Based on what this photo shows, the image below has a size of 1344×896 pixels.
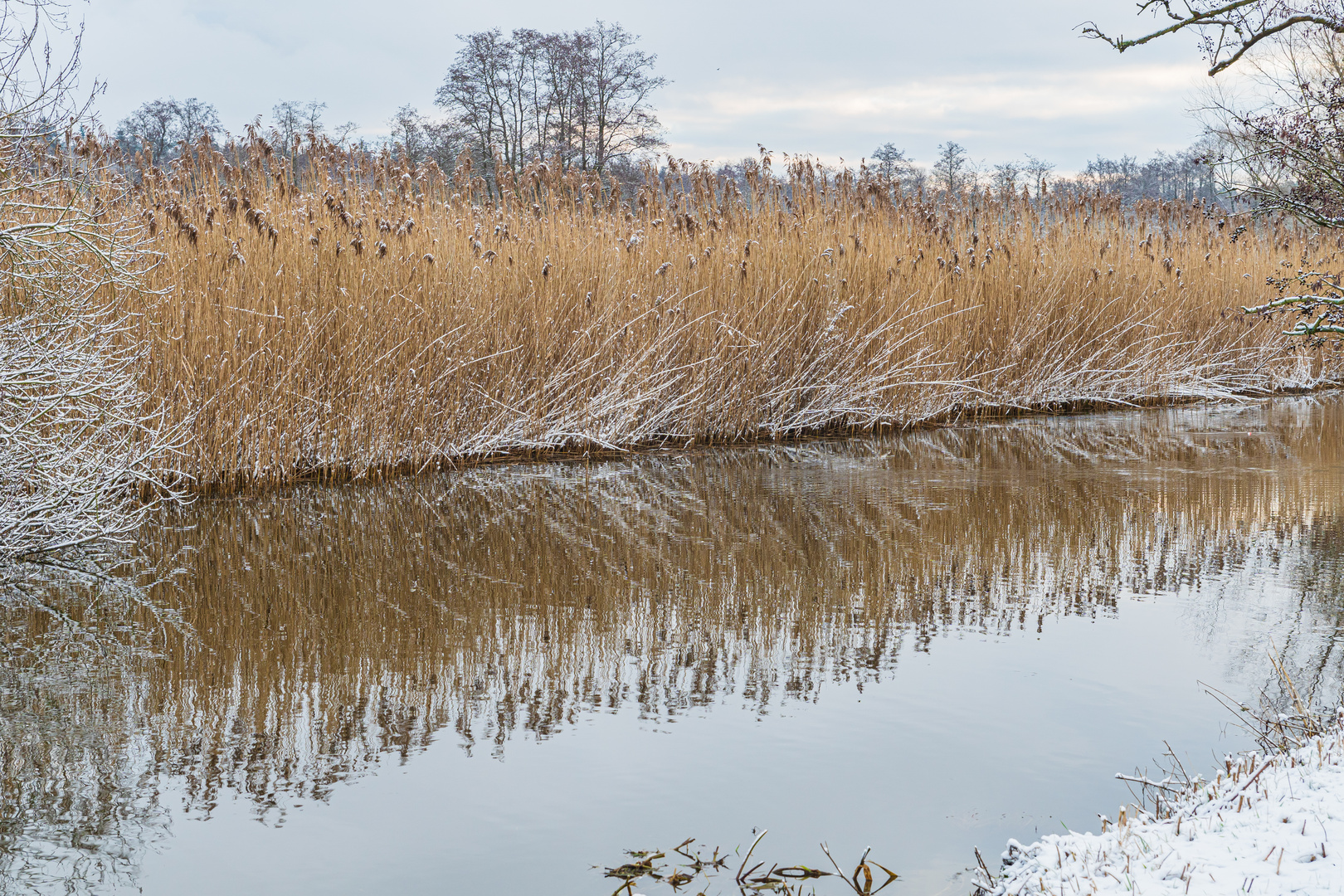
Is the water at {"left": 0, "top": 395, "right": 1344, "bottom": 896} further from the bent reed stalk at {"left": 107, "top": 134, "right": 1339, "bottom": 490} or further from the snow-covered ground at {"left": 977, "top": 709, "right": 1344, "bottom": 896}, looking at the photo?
the bent reed stalk at {"left": 107, "top": 134, "right": 1339, "bottom": 490}

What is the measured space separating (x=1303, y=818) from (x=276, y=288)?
5.75 meters

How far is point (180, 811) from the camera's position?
2.41 m

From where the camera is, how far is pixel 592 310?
776 centimetres

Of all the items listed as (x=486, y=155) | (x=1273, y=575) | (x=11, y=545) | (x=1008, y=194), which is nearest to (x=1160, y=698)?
(x=1273, y=575)

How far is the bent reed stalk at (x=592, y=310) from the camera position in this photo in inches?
248

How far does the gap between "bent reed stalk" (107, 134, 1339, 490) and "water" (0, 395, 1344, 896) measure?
77cm

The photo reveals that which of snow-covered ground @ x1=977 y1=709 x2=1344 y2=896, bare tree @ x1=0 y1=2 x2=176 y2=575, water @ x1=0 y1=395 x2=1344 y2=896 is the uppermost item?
bare tree @ x1=0 y1=2 x2=176 y2=575

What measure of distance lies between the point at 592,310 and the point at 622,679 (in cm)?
476

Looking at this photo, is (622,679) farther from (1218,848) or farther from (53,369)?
(53,369)

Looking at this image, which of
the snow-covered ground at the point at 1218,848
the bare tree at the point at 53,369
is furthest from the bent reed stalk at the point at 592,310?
the snow-covered ground at the point at 1218,848

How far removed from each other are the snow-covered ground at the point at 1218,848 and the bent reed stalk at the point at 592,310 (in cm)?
472

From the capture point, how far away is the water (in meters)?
2.33

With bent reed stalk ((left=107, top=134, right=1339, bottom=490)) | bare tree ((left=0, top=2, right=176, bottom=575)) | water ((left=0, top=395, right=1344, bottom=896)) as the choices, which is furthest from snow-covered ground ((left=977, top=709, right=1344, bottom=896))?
bent reed stalk ((left=107, top=134, right=1339, bottom=490))

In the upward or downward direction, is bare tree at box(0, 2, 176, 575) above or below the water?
above
